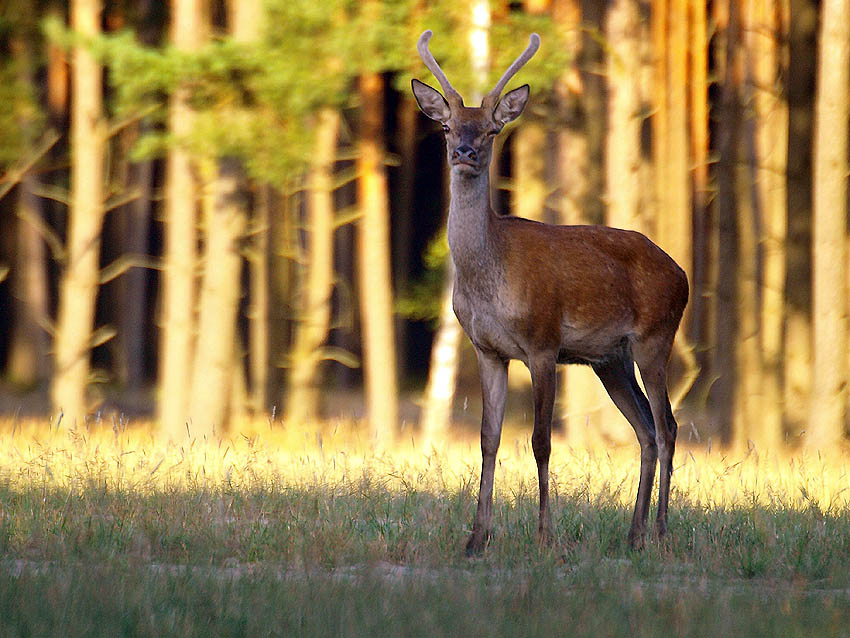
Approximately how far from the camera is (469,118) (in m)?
7.80

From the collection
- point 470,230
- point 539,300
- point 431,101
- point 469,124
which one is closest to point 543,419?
point 539,300

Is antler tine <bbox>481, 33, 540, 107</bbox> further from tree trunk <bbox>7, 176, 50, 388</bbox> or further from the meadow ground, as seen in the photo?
tree trunk <bbox>7, 176, 50, 388</bbox>

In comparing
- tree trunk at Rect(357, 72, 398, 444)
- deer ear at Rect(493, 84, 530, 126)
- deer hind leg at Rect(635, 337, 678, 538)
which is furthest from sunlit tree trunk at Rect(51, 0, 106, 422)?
deer hind leg at Rect(635, 337, 678, 538)

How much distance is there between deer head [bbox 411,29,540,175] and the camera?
769 centimetres

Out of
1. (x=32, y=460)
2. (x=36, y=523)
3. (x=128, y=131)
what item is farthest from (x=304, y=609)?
(x=128, y=131)

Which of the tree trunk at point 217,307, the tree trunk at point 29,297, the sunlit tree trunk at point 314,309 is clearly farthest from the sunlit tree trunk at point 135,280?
the tree trunk at point 217,307

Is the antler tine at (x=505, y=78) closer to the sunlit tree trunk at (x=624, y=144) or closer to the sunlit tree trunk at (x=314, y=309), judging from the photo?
the sunlit tree trunk at (x=624, y=144)

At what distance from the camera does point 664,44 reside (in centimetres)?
2028

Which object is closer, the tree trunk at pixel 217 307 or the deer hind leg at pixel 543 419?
the deer hind leg at pixel 543 419

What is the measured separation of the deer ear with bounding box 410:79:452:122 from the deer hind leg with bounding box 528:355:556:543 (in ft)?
5.19

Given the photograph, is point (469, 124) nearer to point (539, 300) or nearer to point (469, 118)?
point (469, 118)

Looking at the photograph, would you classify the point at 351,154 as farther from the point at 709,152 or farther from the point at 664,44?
the point at 709,152

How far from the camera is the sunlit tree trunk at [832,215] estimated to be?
13195 mm

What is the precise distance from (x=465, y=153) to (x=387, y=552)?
2.31 m
